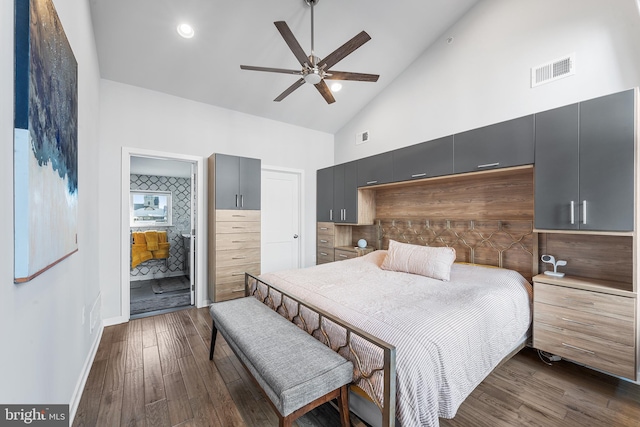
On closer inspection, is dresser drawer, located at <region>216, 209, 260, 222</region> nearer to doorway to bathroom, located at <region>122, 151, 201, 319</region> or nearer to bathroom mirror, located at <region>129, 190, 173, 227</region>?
doorway to bathroom, located at <region>122, 151, 201, 319</region>

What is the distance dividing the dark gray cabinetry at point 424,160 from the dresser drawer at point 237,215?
2.15 metres

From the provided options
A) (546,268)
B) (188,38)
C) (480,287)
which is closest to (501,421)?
(480,287)

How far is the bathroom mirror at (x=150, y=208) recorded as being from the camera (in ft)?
18.5

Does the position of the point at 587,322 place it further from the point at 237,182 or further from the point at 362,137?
the point at 237,182

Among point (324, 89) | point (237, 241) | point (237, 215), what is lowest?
point (237, 241)

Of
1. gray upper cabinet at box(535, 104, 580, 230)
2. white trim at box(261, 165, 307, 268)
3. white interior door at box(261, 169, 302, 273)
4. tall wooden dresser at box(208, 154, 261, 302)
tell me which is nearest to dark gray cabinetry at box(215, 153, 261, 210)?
tall wooden dresser at box(208, 154, 261, 302)

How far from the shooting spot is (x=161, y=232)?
542cm

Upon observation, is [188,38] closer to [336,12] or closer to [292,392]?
[336,12]

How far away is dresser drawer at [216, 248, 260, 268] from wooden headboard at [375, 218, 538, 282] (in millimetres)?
2228

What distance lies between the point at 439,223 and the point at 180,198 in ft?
17.9

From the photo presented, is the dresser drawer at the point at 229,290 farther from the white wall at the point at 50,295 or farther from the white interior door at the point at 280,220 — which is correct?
the white wall at the point at 50,295

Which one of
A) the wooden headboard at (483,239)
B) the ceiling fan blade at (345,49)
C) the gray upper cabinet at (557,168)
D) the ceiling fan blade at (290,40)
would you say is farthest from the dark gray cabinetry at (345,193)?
the gray upper cabinet at (557,168)

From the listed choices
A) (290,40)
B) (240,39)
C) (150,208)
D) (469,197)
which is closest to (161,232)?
(150,208)

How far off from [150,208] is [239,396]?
5174 millimetres
